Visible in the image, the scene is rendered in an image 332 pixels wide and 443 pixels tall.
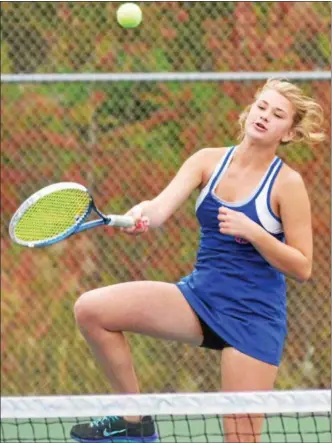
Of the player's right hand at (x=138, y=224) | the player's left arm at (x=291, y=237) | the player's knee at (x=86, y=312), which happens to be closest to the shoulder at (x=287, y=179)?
the player's left arm at (x=291, y=237)

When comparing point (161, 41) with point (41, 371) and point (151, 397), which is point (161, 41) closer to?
point (41, 371)

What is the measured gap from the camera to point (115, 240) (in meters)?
5.91

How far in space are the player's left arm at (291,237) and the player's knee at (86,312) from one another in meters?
0.46

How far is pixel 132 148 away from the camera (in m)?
5.88

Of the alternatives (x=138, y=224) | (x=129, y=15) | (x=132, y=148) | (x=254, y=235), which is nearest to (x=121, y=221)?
(x=138, y=224)

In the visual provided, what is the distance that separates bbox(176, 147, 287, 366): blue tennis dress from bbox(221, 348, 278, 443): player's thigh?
22mm

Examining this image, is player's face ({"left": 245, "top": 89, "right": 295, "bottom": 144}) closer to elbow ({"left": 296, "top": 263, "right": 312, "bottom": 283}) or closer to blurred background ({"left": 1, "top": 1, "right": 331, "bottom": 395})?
elbow ({"left": 296, "top": 263, "right": 312, "bottom": 283})

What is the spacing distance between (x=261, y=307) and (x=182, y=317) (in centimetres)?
22

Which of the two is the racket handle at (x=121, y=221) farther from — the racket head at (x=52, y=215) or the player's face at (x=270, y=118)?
the player's face at (x=270, y=118)

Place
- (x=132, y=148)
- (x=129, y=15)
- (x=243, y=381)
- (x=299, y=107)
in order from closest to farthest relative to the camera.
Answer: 1. (x=243, y=381)
2. (x=299, y=107)
3. (x=129, y=15)
4. (x=132, y=148)

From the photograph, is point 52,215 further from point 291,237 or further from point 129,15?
point 129,15

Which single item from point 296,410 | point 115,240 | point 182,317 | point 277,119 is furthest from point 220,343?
point 115,240

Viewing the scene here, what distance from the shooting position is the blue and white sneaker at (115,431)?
3763 mm

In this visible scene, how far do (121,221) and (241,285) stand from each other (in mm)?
386
